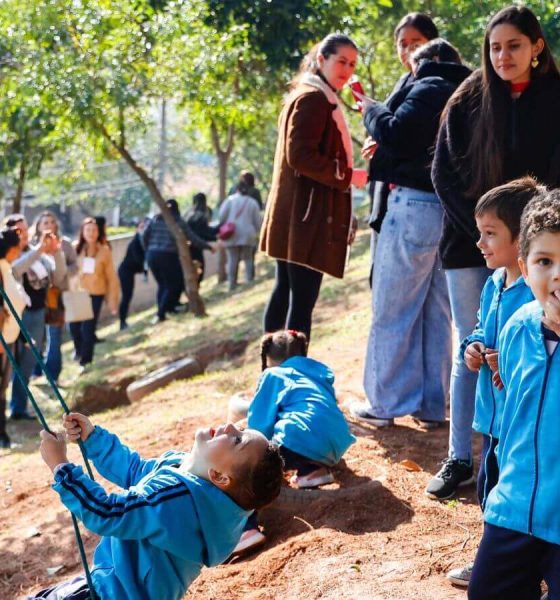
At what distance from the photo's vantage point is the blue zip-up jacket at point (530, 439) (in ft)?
8.24

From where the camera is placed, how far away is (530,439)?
8.43 feet

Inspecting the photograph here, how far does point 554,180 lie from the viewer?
3.91 m

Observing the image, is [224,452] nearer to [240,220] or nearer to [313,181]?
[313,181]

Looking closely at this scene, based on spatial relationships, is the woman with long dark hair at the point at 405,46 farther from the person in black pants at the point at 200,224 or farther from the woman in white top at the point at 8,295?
the person in black pants at the point at 200,224

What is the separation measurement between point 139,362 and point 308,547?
736 cm

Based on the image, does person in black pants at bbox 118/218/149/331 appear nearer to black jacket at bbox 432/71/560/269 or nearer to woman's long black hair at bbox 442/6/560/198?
black jacket at bbox 432/71/560/269

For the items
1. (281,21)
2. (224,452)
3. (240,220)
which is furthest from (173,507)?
(240,220)

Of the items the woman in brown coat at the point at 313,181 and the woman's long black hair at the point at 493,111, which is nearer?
the woman's long black hair at the point at 493,111

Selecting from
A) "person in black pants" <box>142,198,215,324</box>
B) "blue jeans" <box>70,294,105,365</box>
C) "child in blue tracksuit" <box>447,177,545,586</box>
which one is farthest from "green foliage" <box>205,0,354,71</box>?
"child in blue tracksuit" <box>447,177,545,586</box>

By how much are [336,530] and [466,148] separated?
1739 mm

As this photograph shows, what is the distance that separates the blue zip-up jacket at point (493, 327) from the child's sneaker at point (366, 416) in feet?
6.60

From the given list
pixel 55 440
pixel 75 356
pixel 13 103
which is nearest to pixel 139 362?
pixel 75 356

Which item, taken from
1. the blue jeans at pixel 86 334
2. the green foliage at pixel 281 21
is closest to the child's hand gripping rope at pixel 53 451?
the blue jeans at pixel 86 334

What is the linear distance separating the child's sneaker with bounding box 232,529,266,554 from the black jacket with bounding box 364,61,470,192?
184cm
